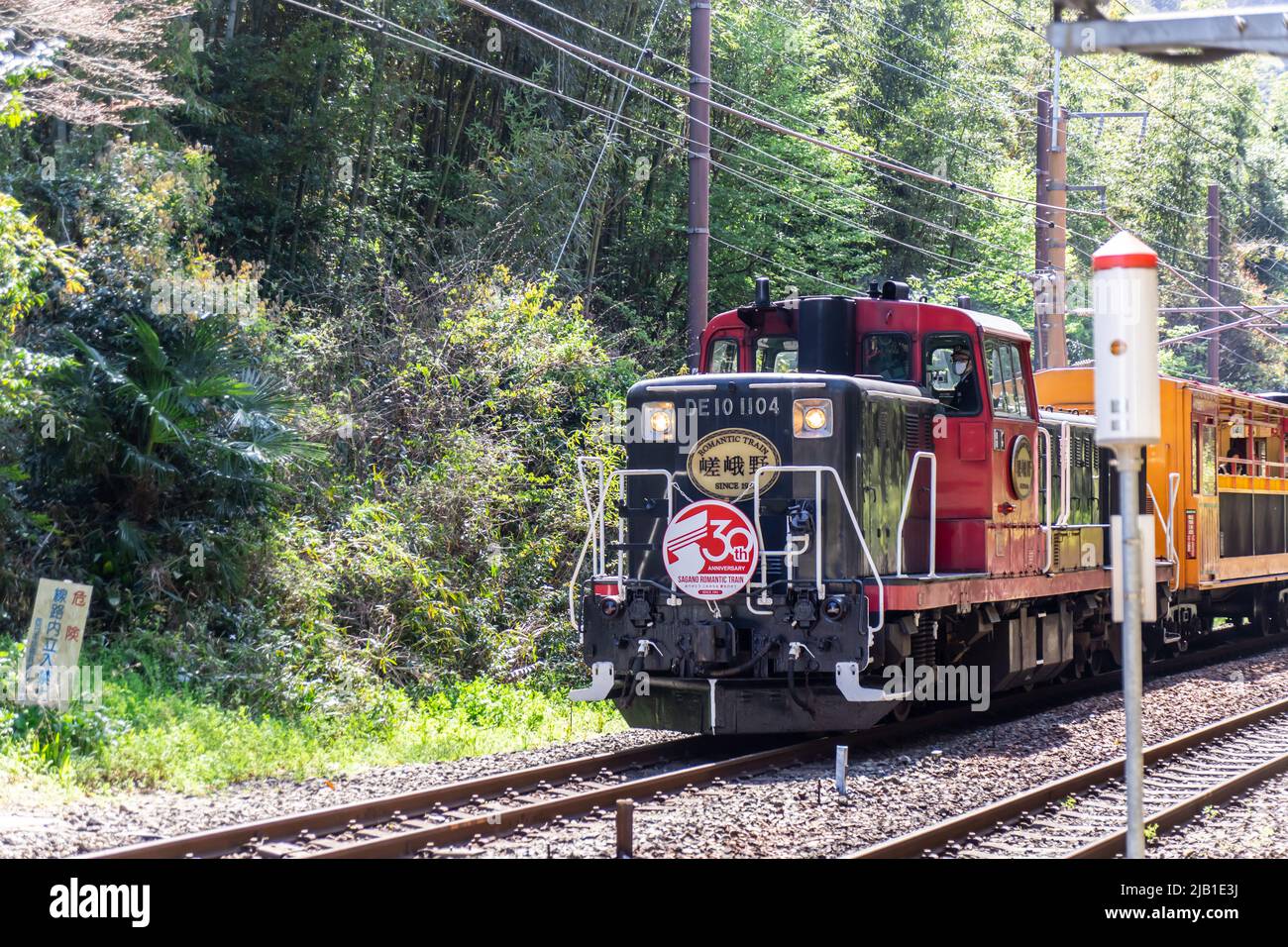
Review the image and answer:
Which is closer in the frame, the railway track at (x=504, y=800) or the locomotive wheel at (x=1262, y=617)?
the railway track at (x=504, y=800)

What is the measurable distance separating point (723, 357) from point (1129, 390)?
7069 mm

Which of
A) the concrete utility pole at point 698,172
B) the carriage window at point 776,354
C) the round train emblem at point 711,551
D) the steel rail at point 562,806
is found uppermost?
the concrete utility pole at point 698,172

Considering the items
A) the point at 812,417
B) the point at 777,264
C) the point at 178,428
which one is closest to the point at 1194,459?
the point at 812,417

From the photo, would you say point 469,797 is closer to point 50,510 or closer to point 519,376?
point 50,510

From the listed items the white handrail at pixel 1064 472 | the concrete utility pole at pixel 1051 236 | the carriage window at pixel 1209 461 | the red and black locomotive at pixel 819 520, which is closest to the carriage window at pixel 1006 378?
the red and black locomotive at pixel 819 520

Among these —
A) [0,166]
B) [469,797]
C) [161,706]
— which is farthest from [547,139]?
[469,797]

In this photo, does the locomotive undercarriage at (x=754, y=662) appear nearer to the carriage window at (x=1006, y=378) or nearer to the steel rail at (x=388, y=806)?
the steel rail at (x=388, y=806)

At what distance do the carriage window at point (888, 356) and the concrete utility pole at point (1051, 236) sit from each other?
9624 mm

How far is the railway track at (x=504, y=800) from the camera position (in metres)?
7.16

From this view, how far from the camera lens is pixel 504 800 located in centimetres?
862

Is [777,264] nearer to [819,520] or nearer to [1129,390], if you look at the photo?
[819,520]

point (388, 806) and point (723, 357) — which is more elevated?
point (723, 357)

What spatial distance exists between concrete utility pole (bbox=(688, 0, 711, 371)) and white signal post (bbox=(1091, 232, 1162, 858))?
1132 cm

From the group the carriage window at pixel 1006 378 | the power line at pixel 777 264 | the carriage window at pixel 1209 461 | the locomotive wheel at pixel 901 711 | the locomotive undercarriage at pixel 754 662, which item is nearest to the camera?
the locomotive undercarriage at pixel 754 662
